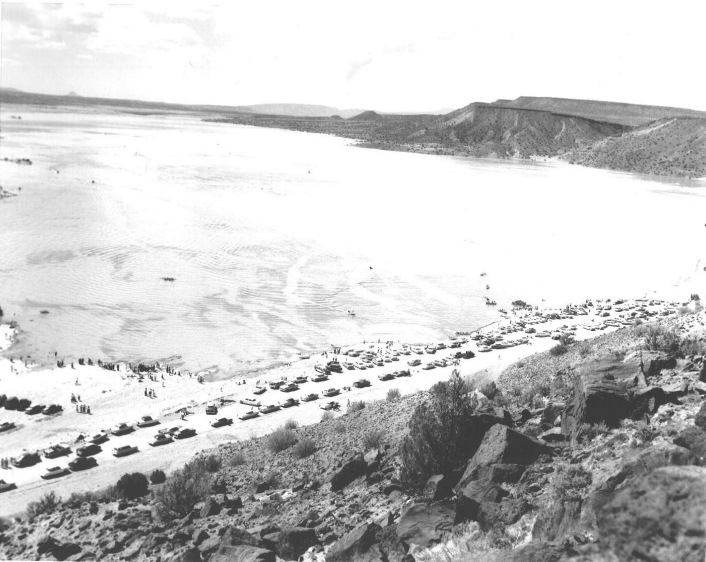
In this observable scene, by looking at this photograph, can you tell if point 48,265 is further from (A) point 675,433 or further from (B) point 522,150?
(B) point 522,150

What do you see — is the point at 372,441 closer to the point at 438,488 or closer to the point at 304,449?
the point at 304,449

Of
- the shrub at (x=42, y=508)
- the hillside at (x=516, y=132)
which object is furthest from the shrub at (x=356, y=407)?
the hillside at (x=516, y=132)

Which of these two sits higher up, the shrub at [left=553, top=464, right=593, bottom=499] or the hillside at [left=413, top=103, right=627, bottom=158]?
the hillside at [left=413, top=103, right=627, bottom=158]

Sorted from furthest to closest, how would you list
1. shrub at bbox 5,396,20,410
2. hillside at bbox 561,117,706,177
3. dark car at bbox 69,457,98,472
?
hillside at bbox 561,117,706,177, shrub at bbox 5,396,20,410, dark car at bbox 69,457,98,472

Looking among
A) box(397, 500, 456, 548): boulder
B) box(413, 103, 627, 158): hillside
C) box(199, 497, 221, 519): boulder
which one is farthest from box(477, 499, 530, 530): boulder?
box(413, 103, 627, 158): hillside

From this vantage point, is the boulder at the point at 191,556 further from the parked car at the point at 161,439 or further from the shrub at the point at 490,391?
the parked car at the point at 161,439

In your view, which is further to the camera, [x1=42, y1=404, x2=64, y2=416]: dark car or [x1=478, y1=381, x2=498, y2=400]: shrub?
[x1=42, y1=404, x2=64, y2=416]: dark car

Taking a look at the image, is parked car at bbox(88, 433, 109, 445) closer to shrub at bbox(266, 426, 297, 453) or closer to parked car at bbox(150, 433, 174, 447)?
parked car at bbox(150, 433, 174, 447)

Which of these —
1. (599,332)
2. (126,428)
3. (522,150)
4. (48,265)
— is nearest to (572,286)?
(599,332)
